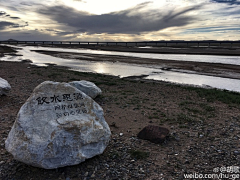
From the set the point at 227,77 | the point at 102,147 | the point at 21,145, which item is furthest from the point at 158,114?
the point at 227,77

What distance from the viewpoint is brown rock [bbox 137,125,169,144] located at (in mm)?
7351

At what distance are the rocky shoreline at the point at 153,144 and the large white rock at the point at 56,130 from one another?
0.53 m

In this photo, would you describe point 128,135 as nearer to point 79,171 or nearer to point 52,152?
point 79,171

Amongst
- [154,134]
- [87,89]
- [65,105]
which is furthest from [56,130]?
[87,89]

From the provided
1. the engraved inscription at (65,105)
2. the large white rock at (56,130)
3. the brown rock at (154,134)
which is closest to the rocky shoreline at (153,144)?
the brown rock at (154,134)

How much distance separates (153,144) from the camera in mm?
7227

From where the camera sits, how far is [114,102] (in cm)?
1238

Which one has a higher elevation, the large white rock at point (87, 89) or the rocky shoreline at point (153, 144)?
the large white rock at point (87, 89)

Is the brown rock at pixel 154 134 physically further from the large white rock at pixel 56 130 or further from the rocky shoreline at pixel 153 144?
the large white rock at pixel 56 130

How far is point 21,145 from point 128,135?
4.01 metres

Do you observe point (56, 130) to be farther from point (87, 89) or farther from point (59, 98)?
point (87, 89)

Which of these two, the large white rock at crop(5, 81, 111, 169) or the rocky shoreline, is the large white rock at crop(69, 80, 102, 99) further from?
the large white rock at crop(5, 81, 111, 169)

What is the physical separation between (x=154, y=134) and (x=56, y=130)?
3.76m

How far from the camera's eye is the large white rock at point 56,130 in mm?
5168
